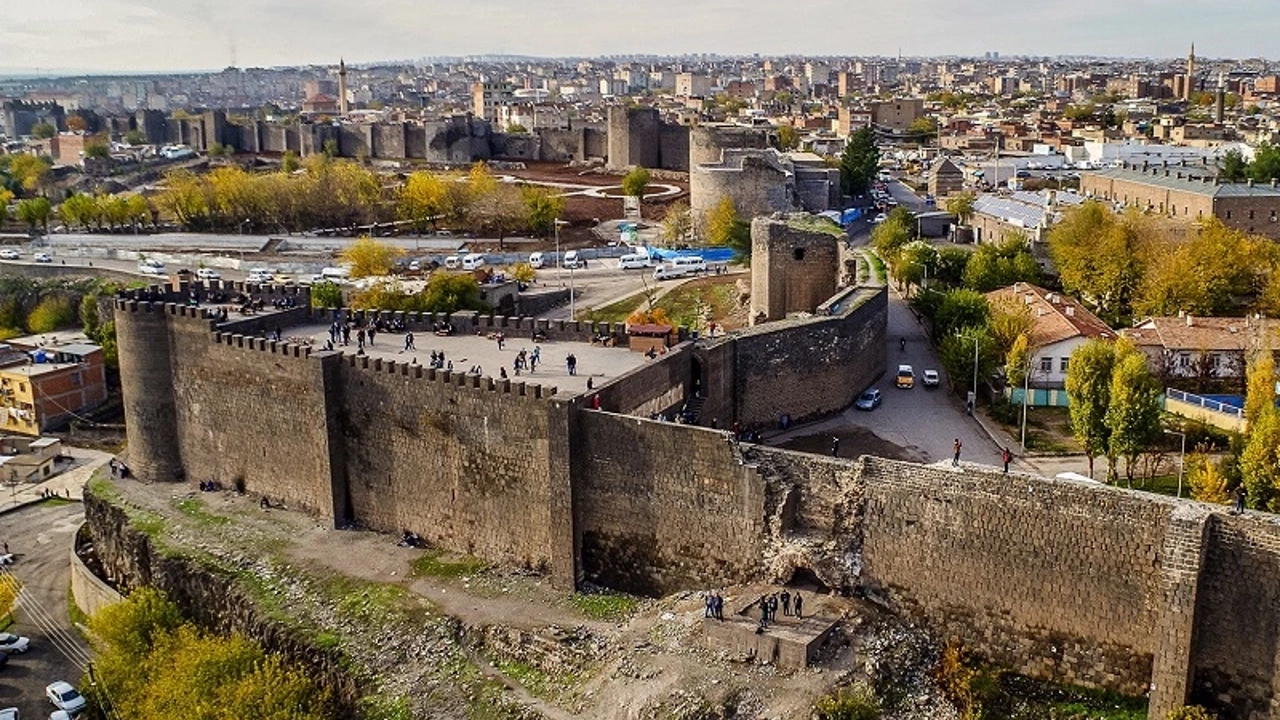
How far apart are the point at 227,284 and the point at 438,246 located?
3400 centimetres

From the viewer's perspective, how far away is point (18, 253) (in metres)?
70.0

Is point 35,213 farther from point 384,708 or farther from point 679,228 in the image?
point 384,708

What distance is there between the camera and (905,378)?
3434cm

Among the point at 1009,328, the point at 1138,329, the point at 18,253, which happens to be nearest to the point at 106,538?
the point at 1009,328

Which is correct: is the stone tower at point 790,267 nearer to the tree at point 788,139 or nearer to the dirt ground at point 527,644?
the dirt ground at point 527,644

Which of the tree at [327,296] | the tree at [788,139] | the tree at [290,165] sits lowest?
the tree at [327,296]

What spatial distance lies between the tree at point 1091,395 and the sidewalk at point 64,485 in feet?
86.9

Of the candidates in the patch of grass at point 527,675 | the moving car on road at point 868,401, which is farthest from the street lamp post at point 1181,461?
the patch of grass at point 527,675

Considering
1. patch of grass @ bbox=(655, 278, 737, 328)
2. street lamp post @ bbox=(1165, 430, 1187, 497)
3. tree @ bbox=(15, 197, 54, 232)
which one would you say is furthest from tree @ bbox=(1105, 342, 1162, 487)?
tree @ bbox=(15, 197, 54, 232)

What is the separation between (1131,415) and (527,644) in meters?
13.8

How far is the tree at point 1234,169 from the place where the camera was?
59.1 metres

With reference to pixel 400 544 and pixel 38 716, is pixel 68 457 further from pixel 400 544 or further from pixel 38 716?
pixel 400 544

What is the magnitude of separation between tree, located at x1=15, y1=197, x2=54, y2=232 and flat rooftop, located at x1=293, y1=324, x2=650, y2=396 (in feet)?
194

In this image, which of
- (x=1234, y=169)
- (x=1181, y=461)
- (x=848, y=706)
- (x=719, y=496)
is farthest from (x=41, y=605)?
(x=1234, y=169)
